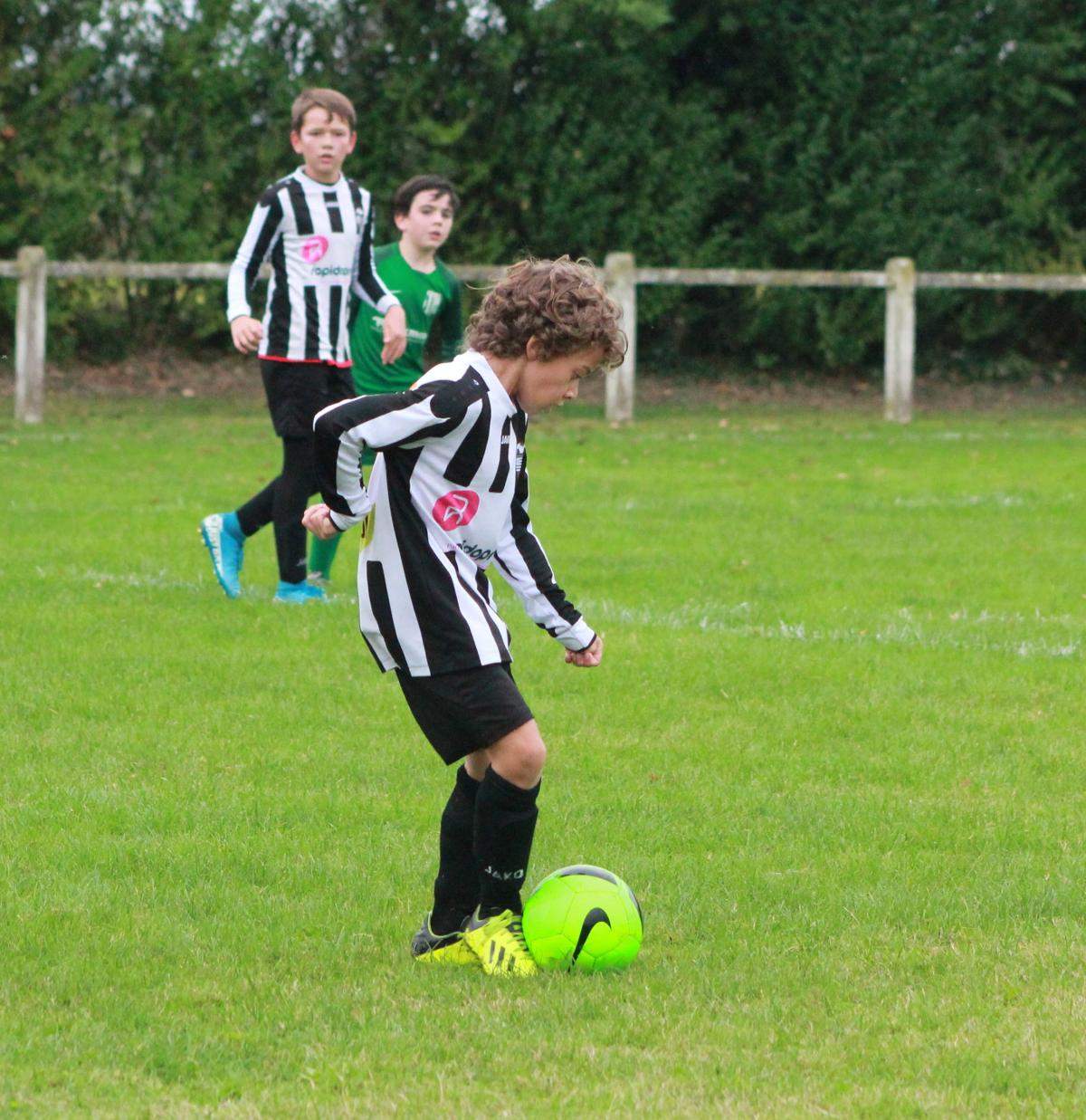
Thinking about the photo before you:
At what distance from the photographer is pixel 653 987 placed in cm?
384

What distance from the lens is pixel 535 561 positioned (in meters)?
4.12

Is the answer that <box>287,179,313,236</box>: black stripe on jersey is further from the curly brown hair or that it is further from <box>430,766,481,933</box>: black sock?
<box>430,766,481,933</box>: black sock

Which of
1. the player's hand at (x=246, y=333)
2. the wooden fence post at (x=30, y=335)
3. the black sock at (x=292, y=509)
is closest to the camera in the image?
the player's hand at (x=246, y=333)

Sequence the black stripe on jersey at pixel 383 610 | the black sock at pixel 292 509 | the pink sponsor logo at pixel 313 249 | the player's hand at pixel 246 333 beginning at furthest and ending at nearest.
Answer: the pink sponsor logo at pixel 313 249 → the black sock at pixel 292 509 → the player's hand at pixel 246 333 → the black stripe on jersey at pixel 383 610

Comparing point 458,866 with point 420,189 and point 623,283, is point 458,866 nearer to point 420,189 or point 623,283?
point 420,189

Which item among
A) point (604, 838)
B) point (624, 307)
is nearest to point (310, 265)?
point (604, 838)

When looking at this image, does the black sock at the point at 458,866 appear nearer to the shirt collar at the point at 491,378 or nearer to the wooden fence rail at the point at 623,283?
the shirt collar at the point at 491,378

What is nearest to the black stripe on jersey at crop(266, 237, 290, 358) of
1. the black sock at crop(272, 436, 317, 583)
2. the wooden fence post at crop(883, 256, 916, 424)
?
the black sock at crop(272, 436, 317, 583)

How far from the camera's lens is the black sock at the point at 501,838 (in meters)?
3.95

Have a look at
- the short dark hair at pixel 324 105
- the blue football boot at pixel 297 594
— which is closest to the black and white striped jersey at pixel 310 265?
the short dark hair at pixel 324 105

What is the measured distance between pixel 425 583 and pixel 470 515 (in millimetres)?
194

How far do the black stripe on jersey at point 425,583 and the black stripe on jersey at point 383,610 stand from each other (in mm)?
59

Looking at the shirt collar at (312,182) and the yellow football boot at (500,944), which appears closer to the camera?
the yellow football boot at (500,944)

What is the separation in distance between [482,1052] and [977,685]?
149 inches
